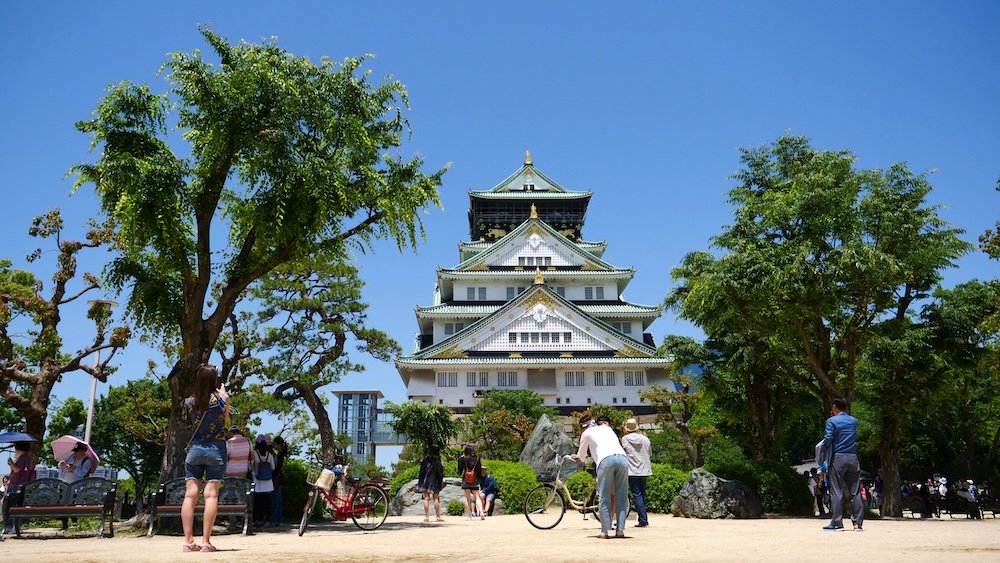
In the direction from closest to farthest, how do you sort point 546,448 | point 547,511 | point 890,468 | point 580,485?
point 547,511, point 580,485, point 890,468, point 546,448

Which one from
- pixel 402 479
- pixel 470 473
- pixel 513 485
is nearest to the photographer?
pixel 470 473

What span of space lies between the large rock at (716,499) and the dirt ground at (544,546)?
4.20 m

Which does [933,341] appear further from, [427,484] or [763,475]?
[427,484]

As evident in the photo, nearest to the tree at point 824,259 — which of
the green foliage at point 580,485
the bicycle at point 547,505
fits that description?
the green foliage at point 580,485

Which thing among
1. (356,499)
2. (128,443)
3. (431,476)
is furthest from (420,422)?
(128,443)

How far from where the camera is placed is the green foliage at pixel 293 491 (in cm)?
1510

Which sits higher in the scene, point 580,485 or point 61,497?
point 61,497

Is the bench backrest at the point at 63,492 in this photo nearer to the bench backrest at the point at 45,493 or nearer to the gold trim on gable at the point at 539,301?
the bench backrest at the point at 45,493

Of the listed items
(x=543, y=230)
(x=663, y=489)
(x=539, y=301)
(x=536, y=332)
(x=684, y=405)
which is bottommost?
(x=663, y=489)

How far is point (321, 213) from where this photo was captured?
40.3 ft

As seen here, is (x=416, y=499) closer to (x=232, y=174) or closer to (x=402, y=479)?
(x=402, y=479)

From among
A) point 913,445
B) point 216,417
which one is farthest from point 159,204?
point 913,445

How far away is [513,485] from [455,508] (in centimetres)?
166

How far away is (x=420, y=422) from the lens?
26516 millimetres
